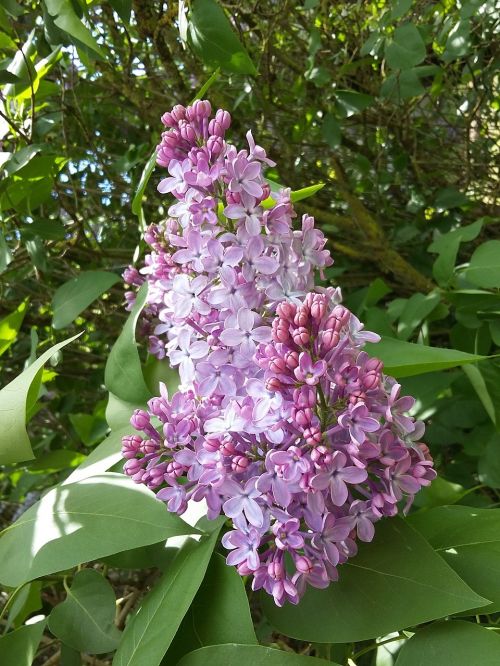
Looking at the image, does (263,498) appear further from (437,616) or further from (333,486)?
(437,616)

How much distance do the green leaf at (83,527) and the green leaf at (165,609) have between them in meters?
0.04

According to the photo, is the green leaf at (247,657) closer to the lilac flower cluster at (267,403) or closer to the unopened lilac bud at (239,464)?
the lilac flower cluster at (267,403)

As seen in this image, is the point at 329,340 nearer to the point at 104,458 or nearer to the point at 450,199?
the point at 104,458

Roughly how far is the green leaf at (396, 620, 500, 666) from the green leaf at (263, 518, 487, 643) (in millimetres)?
42

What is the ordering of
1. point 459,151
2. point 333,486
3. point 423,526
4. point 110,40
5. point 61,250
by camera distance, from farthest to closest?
point 459,151, point 110,40, point 61,250, point 423,526, point 333,486

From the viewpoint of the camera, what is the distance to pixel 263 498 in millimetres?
553

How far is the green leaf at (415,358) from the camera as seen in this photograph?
66 cm

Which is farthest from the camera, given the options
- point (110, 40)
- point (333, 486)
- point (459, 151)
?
point (459, 151)

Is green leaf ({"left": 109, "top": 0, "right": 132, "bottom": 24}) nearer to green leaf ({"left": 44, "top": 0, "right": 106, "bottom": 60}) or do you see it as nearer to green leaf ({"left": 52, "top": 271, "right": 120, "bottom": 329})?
green leaf ({"left": 44, "top": 0, "right": 106, "bottom": 60})

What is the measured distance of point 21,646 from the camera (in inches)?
28.4

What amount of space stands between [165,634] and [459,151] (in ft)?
5.19

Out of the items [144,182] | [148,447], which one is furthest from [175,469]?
[144,182]

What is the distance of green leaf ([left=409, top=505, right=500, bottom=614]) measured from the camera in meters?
0.62

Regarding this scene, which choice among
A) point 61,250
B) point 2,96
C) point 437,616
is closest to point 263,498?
point 437,616
